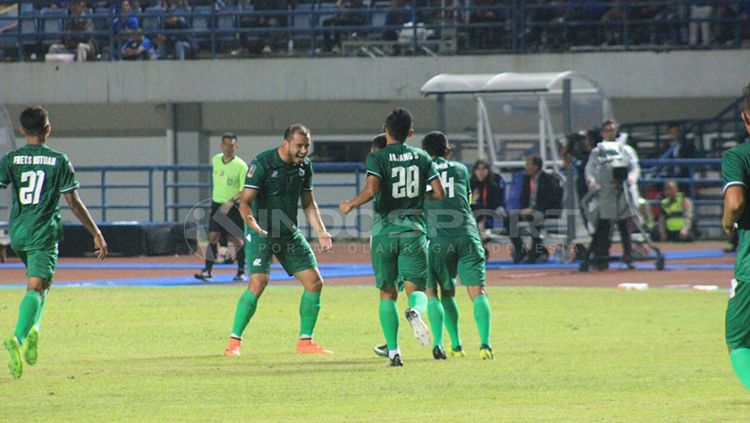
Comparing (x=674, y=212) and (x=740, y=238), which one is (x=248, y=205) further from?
(x=674, y=212)

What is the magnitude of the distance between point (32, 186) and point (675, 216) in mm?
21010

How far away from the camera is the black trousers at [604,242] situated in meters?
23.0

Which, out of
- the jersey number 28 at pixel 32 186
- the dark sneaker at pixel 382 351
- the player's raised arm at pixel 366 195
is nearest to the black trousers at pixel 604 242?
the dark sneaker at pixel 382 351

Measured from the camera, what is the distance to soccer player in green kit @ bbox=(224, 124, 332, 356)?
12.7 m

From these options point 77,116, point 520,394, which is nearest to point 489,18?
point 77,116

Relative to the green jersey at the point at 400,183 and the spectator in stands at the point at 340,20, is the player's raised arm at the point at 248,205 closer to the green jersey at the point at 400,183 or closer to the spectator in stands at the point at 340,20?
the green jersey at the point at 400,183

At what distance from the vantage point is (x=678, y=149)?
30641mm

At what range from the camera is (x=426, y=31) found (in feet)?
113

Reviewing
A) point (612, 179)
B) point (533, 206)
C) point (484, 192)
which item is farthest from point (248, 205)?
point (533, 206)

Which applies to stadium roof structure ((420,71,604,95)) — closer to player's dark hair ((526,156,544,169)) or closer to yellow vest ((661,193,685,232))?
player's dark hair ((526,156,544,169))

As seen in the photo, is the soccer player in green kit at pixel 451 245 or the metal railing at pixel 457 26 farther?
the metal railing at pixel 457 26

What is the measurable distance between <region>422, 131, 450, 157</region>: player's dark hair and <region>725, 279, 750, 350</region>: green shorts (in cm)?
525

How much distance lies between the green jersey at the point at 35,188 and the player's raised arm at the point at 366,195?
2.17 m

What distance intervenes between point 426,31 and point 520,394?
25179 mm
